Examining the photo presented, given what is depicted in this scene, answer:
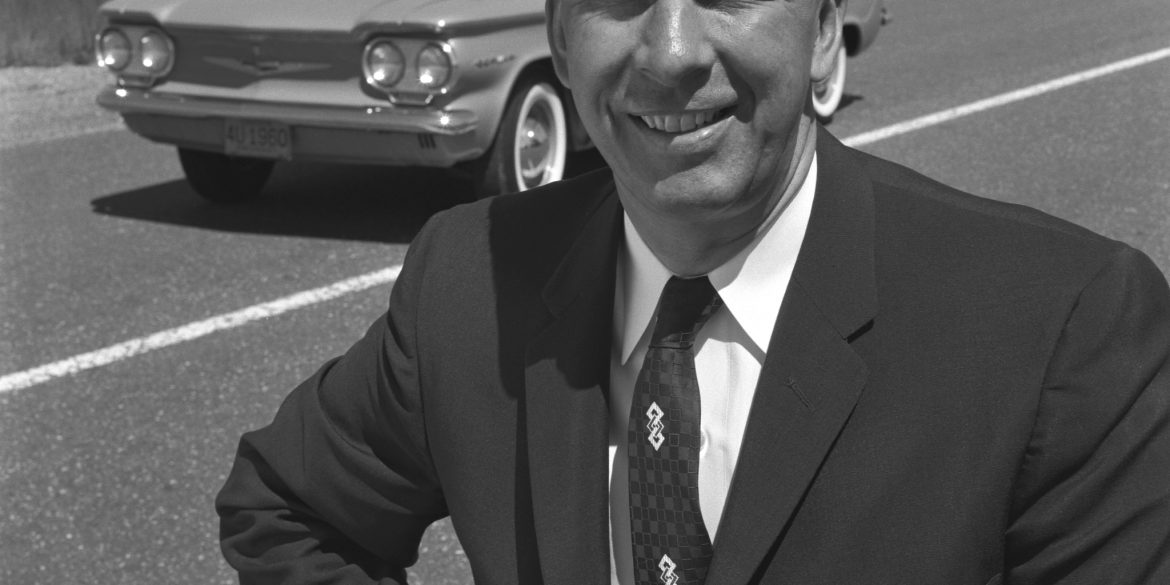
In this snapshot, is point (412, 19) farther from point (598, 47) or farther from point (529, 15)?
point (598, 47)

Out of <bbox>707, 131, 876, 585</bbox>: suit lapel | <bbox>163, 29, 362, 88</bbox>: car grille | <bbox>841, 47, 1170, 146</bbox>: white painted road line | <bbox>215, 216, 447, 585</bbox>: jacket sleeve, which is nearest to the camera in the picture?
<bbox>707, 131, 876, 585</bbox>: suit lapel

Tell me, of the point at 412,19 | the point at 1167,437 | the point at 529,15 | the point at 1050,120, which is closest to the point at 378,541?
the point at 1167,437

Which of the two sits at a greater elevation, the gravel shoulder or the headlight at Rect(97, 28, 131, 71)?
the headlight at Rect(97, 28, 131, 71)

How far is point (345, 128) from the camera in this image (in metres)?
7.20

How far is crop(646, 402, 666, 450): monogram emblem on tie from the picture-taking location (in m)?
1.86

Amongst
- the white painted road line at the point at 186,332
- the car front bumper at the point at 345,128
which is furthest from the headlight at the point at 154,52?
the white painted road line at the point at 186,332

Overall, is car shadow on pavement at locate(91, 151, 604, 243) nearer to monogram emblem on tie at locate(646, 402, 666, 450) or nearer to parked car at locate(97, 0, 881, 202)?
parked car at locate(97, 0, 881, 202)

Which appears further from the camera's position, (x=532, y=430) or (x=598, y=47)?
(x=532, y=430)

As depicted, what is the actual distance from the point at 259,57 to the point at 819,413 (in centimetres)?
598

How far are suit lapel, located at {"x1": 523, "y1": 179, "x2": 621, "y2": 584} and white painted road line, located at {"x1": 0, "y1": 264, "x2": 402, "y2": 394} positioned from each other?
3957 millimetres

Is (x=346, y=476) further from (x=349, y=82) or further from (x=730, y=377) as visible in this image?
Result: (x=349, y=82)

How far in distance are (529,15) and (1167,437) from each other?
20.0 ft

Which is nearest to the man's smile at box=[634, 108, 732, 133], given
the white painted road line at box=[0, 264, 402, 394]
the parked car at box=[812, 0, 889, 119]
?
the white painted road line at box=[0, 264, 402, 394]

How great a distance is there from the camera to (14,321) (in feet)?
20.4
